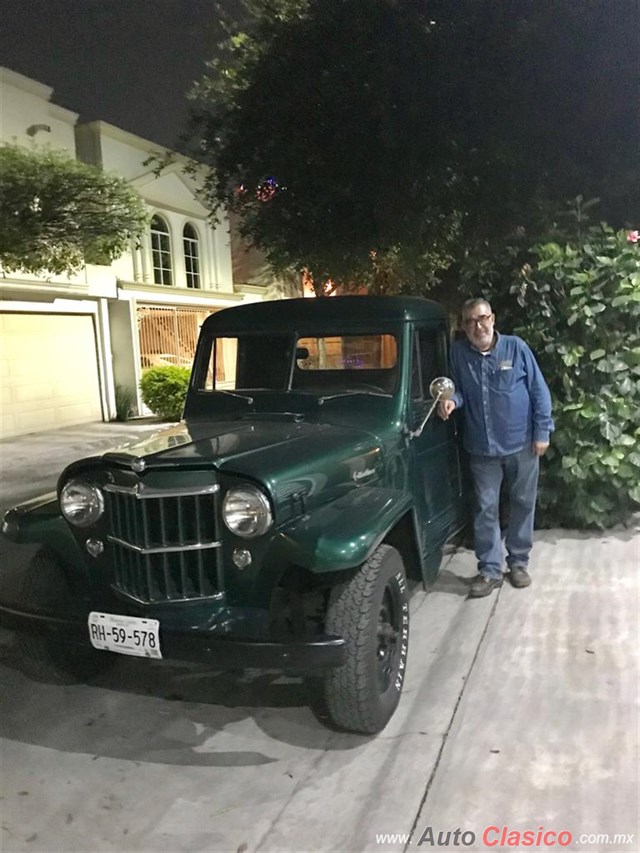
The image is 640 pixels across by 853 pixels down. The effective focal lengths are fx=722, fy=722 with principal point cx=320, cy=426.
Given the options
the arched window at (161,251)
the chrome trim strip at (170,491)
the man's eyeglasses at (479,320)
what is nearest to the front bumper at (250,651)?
the chrome trim strip at (170,491)

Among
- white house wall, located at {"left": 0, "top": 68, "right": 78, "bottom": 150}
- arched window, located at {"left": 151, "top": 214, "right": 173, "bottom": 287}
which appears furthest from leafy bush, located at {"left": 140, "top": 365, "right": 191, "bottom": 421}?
white house wall, located at {"left": 0, "top": 68, "right": 78, "bottom": 150}

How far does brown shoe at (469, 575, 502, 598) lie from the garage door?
1158 centimetres

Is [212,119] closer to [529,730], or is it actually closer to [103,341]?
[529,730]

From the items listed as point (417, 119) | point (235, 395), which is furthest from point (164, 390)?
point (235, 395)

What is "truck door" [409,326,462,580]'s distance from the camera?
4.02m

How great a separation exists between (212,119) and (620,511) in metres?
5.78

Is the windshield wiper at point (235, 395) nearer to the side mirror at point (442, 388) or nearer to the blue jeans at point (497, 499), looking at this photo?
the side mirror at point (442, 388)

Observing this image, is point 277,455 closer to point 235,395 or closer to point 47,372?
point 235,395

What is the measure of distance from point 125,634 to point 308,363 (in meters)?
2.02

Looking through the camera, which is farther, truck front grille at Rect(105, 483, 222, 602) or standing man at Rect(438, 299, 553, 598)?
standing man at Rect(438, 299, 553, 598)

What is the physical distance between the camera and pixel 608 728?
10.4 feet

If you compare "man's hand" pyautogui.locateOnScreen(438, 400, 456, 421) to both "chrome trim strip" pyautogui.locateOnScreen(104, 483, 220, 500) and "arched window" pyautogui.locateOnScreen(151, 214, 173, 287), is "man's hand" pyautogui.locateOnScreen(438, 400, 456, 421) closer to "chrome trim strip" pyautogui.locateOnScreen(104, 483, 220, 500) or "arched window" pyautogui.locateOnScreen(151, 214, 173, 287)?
"chrome trim strip" pyautogui.locateOnScreen(104, 483, 220, 500)

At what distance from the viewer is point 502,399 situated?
4.49 metres

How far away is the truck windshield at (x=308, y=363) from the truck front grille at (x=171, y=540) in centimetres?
138
